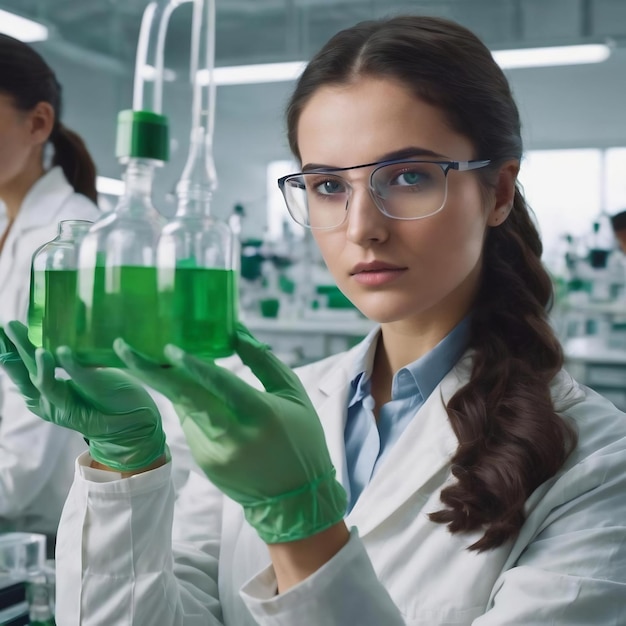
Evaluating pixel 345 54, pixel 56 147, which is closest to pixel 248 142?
pixel 56 147

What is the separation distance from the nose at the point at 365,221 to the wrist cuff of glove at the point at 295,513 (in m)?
0.38

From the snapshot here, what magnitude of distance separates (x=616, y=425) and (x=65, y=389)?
2.54ft

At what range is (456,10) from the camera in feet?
22.0

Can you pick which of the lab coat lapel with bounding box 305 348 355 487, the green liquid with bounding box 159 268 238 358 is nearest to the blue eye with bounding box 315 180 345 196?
the lab coat lapel with bounding box 305 348 355 487

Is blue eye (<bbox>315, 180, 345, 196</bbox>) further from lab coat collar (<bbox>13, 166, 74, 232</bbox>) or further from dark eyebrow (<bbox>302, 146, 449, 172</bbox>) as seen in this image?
lab coat collar (<bbox>13, 166, 74, 232</bbox>)

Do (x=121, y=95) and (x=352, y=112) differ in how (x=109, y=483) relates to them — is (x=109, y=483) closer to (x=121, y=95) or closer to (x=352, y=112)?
(x=352, y=112)

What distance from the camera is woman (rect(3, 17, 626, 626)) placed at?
0.82 metres

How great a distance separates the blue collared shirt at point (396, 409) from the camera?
4.12ft

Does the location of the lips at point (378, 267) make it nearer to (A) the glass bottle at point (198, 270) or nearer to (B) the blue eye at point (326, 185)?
(B) the blue eye at point (326, 185)

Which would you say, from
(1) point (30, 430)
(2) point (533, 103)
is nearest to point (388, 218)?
(1) point (30, 430)

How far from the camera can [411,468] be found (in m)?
1.15

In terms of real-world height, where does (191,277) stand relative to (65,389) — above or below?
above

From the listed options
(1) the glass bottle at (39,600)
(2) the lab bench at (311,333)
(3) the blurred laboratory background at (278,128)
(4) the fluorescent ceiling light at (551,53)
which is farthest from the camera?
(4) the fluorescent ceiling light at (551,53)

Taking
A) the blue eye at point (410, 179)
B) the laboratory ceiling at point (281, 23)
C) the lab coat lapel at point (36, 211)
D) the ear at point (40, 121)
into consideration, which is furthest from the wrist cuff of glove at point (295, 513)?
the laboratory ceiling at point (281, 23)
